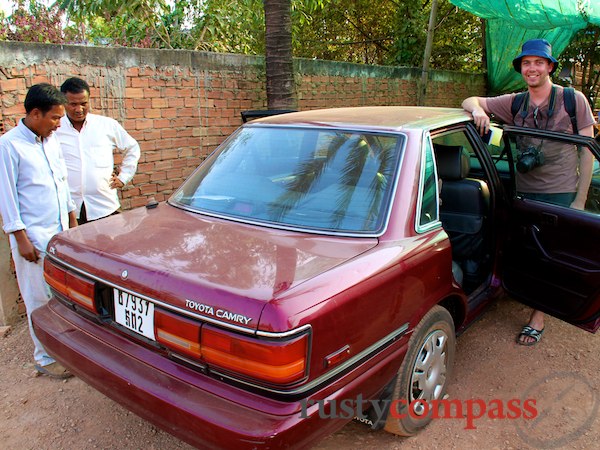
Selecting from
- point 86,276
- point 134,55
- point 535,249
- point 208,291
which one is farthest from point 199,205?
point 134,55

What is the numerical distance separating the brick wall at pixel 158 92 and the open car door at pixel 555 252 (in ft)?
11.0

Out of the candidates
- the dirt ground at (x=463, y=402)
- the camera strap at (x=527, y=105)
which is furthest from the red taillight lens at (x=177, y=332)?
the camera strap at (x=527, y=105)

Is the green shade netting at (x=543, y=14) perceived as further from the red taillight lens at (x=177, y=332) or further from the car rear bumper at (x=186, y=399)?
the red taillight lens at (x=177, y=332)

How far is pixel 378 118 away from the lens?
2.84m

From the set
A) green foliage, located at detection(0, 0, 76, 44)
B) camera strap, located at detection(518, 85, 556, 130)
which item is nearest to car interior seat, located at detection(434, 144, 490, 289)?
camera strap, located at detection(518, 85, 556, 130)

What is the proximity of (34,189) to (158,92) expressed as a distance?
237 cm

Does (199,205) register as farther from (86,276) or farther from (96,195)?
(96,195)

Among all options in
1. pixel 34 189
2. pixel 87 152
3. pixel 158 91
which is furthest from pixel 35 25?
pixel 34 189

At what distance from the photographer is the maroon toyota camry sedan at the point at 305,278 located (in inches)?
70.3

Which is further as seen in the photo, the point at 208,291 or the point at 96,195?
the point at 96,195

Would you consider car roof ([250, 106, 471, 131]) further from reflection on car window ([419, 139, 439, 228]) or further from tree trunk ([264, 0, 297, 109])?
tree trunk ([264, 0, 297, 109])

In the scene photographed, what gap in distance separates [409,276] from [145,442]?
5.42 feet

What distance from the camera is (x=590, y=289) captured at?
302 cm

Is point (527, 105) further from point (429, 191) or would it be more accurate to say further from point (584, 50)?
point (584, 50)
